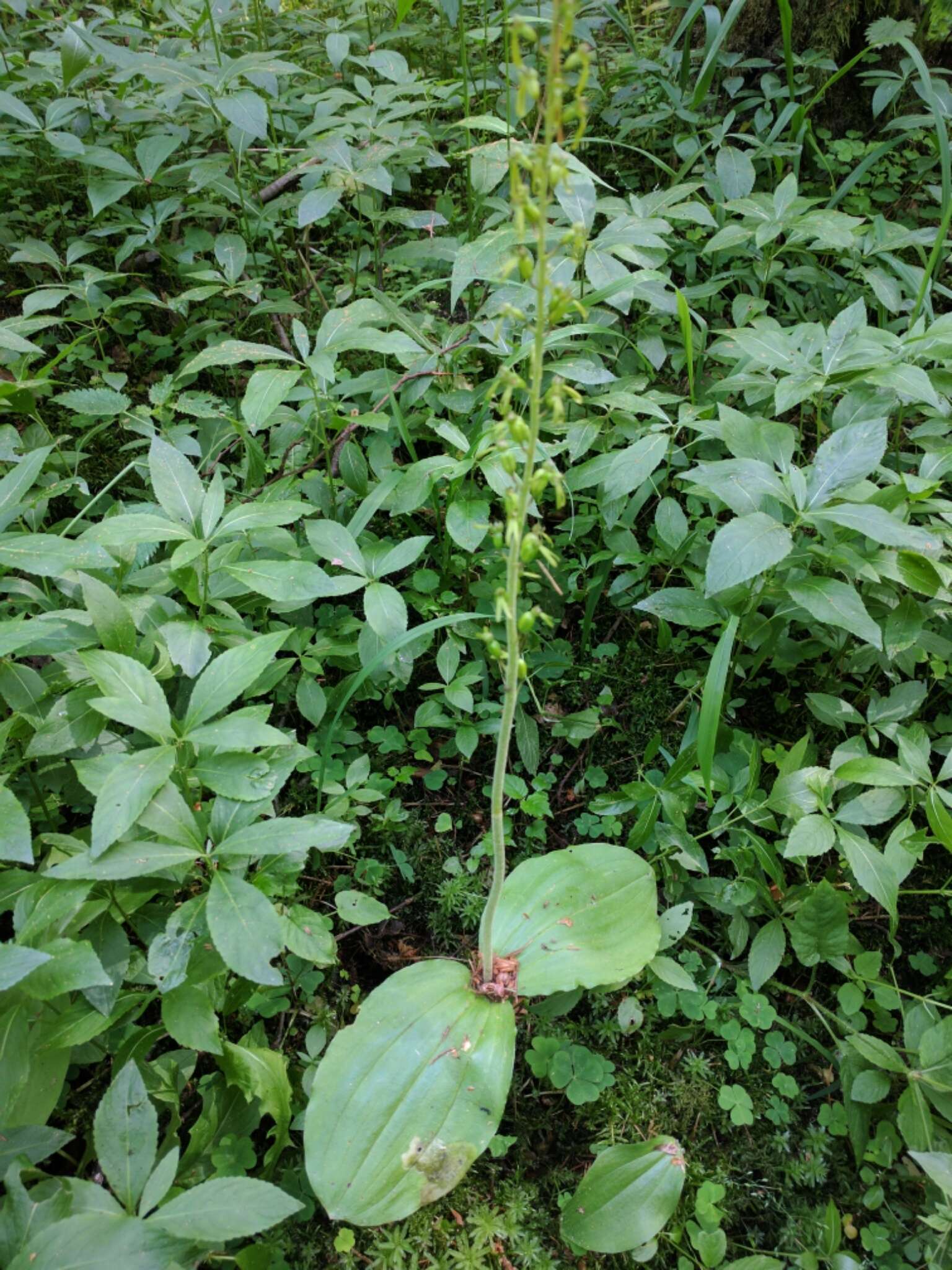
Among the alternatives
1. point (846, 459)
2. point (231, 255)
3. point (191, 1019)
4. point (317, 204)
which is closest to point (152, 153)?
point (231, 255)

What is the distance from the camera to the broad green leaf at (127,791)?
65.9 inches

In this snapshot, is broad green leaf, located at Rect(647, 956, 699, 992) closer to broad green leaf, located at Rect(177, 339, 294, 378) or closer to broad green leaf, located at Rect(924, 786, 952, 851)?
broad green leaf, located at Rect(924, 786, 952, 851)

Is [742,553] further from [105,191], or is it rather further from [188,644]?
[105,191]

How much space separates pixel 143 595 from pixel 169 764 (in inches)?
32.3

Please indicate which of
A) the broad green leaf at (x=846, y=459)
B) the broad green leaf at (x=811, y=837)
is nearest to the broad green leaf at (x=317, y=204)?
the broad green leaf at (x=846, y=459)

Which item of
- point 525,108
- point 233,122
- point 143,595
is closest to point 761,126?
point 233,122

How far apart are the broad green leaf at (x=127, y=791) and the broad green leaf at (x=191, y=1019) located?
0.40 metres

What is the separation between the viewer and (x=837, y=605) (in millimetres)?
Result: 2350

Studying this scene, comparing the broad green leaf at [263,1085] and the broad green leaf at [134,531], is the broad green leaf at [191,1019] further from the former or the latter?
the broad green leaf at [134,531]

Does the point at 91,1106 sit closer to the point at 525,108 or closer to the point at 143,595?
the point at 143,595

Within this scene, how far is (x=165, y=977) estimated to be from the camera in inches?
68.3

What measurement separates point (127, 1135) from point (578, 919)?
1183 millimetres

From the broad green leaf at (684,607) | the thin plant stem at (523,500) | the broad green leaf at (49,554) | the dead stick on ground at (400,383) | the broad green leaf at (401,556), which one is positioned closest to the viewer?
the thin plant stem at (523,500)

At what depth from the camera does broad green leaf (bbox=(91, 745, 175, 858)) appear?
1675 mm
